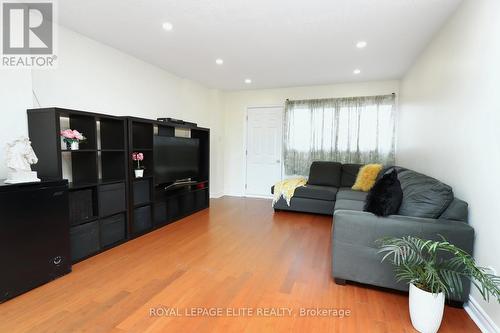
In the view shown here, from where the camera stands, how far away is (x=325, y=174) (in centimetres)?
500

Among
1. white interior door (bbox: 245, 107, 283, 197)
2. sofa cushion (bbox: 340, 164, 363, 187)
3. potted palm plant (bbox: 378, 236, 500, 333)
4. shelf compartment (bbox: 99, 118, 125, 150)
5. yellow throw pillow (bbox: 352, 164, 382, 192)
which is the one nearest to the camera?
potted palm plant (bbox: 378, 236, 500, 333)

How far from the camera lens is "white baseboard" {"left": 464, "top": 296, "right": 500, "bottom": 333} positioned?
161cm

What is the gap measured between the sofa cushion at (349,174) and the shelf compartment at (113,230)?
3.85 metres

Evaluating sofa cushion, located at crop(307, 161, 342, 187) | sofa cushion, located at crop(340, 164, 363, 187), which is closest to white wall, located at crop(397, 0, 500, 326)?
sofa cushion, located at crop(340, 164, 363, 187)

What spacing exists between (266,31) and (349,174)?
3217 millimetres

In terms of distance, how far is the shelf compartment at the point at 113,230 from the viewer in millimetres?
2910

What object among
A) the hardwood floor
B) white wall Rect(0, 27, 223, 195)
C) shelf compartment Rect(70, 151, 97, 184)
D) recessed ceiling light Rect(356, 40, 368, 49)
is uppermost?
recessed ceiling light Rect(356, 40, 368, 49)

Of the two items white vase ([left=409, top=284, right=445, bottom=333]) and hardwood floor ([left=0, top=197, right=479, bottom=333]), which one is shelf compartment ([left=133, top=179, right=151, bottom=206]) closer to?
hardwood floor ([left=0, top=197, right=479, bottom=333])

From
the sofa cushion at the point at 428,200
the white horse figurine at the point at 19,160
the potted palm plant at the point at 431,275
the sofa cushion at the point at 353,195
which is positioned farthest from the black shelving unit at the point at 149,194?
the sofa cushion at the point at 428,200

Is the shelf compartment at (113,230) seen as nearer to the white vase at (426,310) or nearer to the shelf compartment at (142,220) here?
the shelf compartment at (142,220)

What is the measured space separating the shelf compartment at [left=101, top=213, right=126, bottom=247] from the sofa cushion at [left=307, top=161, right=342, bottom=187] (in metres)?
3.43

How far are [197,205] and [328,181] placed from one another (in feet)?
8.44

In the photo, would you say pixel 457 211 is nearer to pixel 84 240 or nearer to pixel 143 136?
pixel 84 240

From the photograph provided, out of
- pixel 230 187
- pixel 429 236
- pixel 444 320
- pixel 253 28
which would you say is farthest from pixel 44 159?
pixel 230 187
